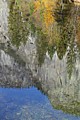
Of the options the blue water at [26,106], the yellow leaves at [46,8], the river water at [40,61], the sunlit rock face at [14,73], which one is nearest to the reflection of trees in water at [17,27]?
the river water at [40,61]

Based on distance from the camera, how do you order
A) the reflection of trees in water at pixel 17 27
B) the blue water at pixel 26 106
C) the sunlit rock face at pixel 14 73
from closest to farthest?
1. the blue water at pixel 26 106
2. the sunlit rock face at pixel 14 73
3. the reflection of trees in water at pixel 17 27

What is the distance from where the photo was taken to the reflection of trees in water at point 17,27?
2505 centimetres

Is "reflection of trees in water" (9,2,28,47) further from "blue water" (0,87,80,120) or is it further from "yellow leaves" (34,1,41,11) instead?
"blue water" (0,87,80,120)

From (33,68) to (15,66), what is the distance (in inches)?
43.4

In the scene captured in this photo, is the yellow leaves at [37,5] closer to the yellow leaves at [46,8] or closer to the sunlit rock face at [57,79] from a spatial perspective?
the yellow leaves at [46,8]

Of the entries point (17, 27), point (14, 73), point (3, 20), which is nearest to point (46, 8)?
point (3, 20)

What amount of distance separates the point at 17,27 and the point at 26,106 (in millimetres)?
10435

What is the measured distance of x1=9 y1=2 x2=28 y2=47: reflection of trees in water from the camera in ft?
82.2

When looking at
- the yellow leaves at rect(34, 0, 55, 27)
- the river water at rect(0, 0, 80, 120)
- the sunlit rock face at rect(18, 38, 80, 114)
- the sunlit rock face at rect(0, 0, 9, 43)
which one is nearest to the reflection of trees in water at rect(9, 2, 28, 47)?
the river water at rect(0, 0, 80, 120)

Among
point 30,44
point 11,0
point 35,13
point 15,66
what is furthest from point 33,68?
point 11,0

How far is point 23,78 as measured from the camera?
2025cm

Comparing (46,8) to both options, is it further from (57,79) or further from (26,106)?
(26,106)

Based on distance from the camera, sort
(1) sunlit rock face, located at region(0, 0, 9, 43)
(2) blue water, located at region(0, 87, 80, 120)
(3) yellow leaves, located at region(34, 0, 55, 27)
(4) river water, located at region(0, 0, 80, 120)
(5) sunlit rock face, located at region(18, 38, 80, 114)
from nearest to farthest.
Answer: (2) blue water, located at region(0, 87, 80, 120) → (4) river water, located at region(0, 0, 80, 120) → (5) sunlit rock face, located at region(18, 38, 80, 114) → (1) sunlit rock face, located at region(0, 0, 9, 43) → (3) yellow leaves, located at region(34, 0, 55, 27)

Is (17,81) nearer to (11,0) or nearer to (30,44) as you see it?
(30,44)
